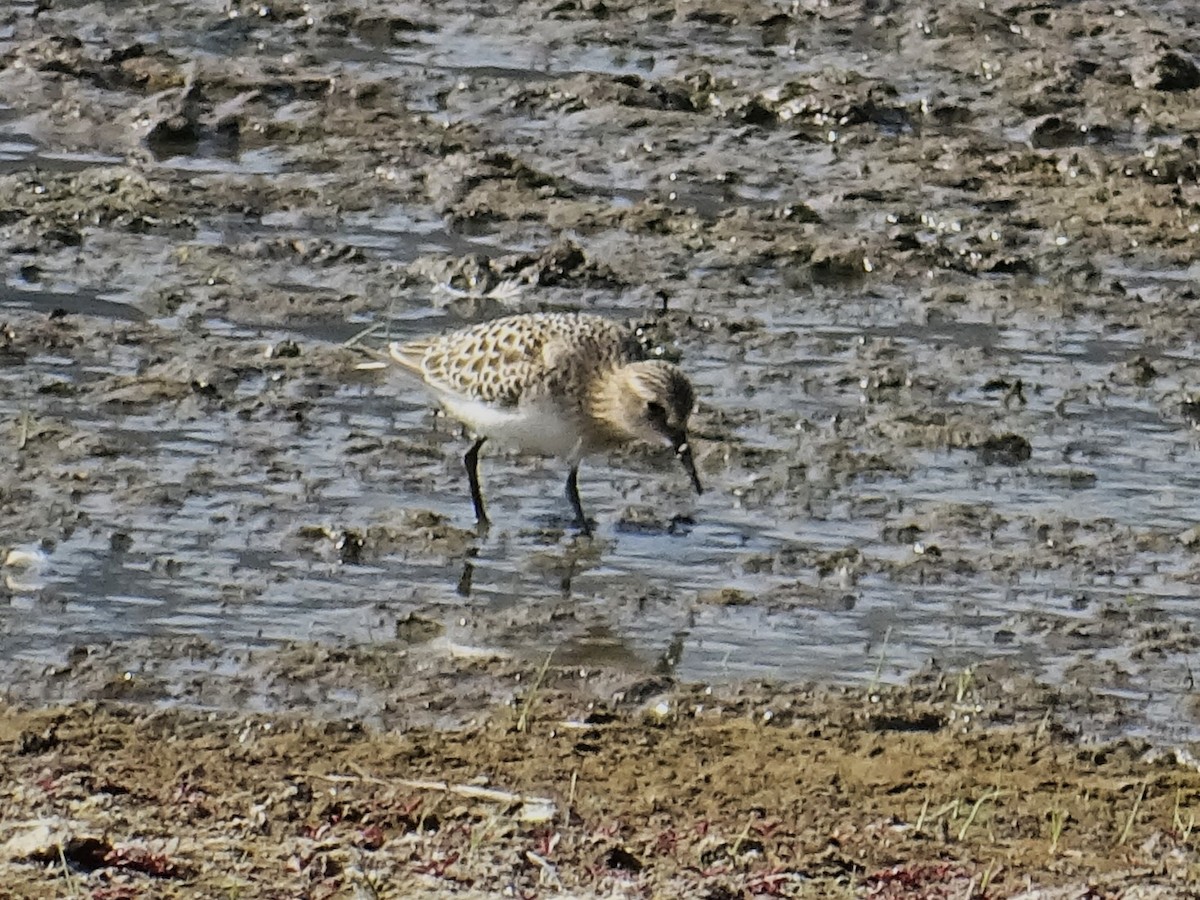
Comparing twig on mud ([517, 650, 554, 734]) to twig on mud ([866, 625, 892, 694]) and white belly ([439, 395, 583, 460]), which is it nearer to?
twig on mud ([866, 625, 892, 694])

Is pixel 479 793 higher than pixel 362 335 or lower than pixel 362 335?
higher

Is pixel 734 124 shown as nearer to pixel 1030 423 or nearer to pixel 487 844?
pixel 1030 423

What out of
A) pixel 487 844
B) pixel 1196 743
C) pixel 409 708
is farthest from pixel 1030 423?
pixel 487 844

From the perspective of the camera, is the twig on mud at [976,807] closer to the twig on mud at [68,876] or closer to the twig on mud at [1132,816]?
the twig on mud at [1132,816]

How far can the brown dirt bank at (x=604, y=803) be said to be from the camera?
6516mm

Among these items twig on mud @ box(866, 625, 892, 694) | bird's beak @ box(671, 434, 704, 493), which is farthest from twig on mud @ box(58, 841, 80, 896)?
bird's beak @ box(671, 434, 704, 493)

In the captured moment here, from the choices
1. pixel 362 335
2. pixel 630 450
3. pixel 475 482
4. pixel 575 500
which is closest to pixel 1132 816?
pixel 575 500

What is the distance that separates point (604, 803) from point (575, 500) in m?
2.74

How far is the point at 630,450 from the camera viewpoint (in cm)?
1065

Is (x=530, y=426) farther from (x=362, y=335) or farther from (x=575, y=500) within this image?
(x=362, y=335)

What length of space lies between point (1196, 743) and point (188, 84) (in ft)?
24.5

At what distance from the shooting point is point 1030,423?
10.8 m

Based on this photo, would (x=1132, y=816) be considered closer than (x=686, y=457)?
Yes

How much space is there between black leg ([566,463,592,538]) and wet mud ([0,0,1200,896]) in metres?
0.05
